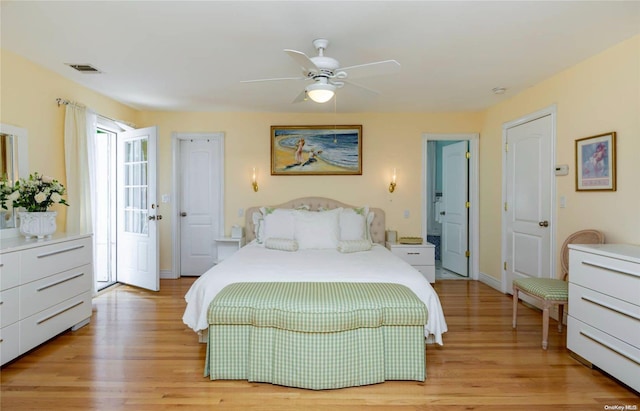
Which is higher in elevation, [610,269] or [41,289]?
[610,269]

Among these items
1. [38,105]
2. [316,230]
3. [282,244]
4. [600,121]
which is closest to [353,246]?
[316,230]

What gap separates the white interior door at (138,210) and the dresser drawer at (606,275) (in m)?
4.29

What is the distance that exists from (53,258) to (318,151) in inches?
130

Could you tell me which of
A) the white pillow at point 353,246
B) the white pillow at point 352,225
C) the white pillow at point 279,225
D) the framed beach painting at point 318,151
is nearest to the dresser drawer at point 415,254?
the white pillow at point 352,225

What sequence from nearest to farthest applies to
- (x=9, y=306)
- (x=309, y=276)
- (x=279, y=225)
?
(x=9, y=306) → (x=309, y=276) → (x=279, y=225)

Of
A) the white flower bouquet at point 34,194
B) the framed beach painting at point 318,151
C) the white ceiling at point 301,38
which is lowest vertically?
the white flower bouquet at point 34,194

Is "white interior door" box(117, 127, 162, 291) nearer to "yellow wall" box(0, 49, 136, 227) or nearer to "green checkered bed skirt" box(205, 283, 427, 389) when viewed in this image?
"yellow wall" box(0, 49, 136, 227)

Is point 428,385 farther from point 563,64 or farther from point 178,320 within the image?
point 563,64

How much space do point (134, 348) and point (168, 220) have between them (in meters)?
2.52

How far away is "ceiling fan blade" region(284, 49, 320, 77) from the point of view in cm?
215

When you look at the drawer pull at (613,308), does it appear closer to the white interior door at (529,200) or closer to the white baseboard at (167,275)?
the white interior door at (529,200)

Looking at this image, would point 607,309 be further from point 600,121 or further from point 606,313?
point 600,121

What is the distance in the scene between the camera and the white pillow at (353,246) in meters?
3.76

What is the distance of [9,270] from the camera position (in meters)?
2.47
